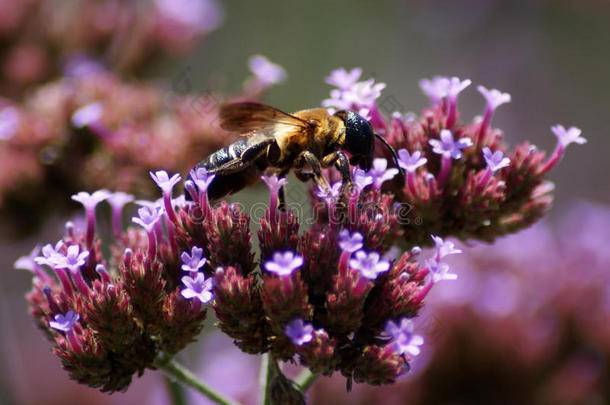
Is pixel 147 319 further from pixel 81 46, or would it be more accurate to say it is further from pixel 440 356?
pixel 81 46

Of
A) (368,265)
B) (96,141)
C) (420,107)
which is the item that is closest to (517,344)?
(368,265)

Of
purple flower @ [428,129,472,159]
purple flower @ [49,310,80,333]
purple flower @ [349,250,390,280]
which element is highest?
purple flower @ [428,129,472,159]

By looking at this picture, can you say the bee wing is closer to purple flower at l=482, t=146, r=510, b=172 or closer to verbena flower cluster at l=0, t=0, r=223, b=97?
purple flower at l=482, t=146, r=510, b=172

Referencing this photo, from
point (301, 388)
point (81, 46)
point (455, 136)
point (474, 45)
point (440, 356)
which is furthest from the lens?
point (474, 45)

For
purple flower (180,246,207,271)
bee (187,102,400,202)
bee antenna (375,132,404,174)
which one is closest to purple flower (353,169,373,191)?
bee (187,102,400,202)

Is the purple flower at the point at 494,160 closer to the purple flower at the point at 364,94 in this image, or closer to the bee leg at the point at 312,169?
the purple flower at the point at 364,94

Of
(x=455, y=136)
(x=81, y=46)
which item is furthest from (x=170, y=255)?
(x=81, y=46)

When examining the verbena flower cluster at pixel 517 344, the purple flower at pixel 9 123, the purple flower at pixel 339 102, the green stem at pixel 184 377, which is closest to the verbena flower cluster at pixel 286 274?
the green stem at pixel 184 377
